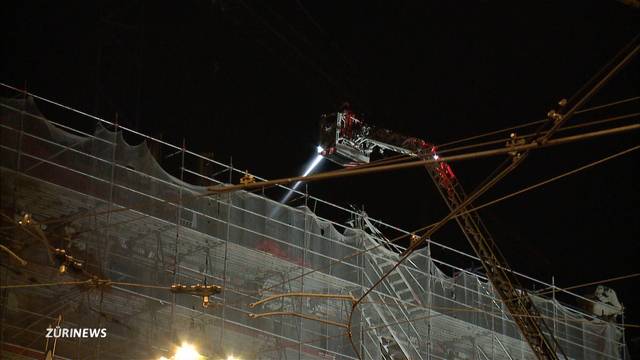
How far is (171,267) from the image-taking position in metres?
23.2

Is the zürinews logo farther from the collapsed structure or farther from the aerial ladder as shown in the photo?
the aerial ladder

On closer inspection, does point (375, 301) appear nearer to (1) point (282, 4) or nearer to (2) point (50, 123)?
(1) point (282, 4)

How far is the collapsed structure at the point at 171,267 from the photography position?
20922 millimetres

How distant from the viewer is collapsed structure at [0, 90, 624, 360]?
2092 centimetres

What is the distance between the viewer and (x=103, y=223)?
2217cm

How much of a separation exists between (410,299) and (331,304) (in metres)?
2.80

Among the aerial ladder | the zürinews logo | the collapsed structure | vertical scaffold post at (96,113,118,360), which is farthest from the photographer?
the aerial ladder

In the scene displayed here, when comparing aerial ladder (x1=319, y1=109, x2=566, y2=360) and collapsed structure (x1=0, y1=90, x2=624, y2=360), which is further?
aerial ladder (x1=319, y1=109, x2=566, y2=360)

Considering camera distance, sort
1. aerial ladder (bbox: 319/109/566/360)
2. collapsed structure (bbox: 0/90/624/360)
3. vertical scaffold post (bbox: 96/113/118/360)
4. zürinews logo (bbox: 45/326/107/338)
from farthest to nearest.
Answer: aerial ladder (bbox: 319/109/566/360)
vertical scaffold post (bbox: 96/113/118/360)
collapsed structure (bbox: 0/90/624/360)
zürinews logo (bbox: 45/326/107/338)

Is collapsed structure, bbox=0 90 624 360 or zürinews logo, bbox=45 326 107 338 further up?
collapsed structure, bbox=0 90 624 360

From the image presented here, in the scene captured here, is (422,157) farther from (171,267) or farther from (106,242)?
(106,242)

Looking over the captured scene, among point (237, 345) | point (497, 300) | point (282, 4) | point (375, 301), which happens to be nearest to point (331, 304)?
point (375, 301)

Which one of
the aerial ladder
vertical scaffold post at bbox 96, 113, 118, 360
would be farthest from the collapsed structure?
the aerial ladder

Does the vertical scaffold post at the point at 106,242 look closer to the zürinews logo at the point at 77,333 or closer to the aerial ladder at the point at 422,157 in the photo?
the zürinews logo at the point at 77,333
